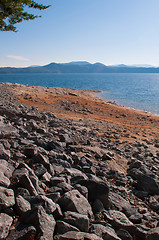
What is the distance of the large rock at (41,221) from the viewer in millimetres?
3916

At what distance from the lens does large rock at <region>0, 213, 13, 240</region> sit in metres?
3.74

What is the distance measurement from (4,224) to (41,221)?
2.43 feet

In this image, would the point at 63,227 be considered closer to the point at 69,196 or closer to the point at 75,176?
the point at 69,196

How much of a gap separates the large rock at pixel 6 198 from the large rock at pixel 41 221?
1.48 ft

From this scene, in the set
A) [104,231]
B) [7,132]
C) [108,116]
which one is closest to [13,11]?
[7,132]

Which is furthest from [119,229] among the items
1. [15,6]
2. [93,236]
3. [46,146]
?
[15,6]

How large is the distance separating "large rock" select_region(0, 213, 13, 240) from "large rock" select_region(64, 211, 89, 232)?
1.24 meters

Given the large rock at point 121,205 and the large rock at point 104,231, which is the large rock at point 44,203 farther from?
the large rock at point 121,205

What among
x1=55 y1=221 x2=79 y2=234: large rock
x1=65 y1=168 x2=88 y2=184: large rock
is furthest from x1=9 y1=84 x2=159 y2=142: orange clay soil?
x1=55 y1=221 x2=79 y2=234: large rock

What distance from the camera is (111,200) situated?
634 centimetres

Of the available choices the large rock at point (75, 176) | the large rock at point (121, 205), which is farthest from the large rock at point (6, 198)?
the large rock at point (121, 205)

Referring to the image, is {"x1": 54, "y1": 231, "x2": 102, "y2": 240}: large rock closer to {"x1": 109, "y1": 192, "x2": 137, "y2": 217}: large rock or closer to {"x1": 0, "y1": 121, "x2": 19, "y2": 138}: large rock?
{"x1": 109, "y1": 192, "x2": 137, "y2": 217}: large rock

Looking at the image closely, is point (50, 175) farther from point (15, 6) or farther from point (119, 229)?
point (15, 6)

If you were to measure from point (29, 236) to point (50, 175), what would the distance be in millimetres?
2907
